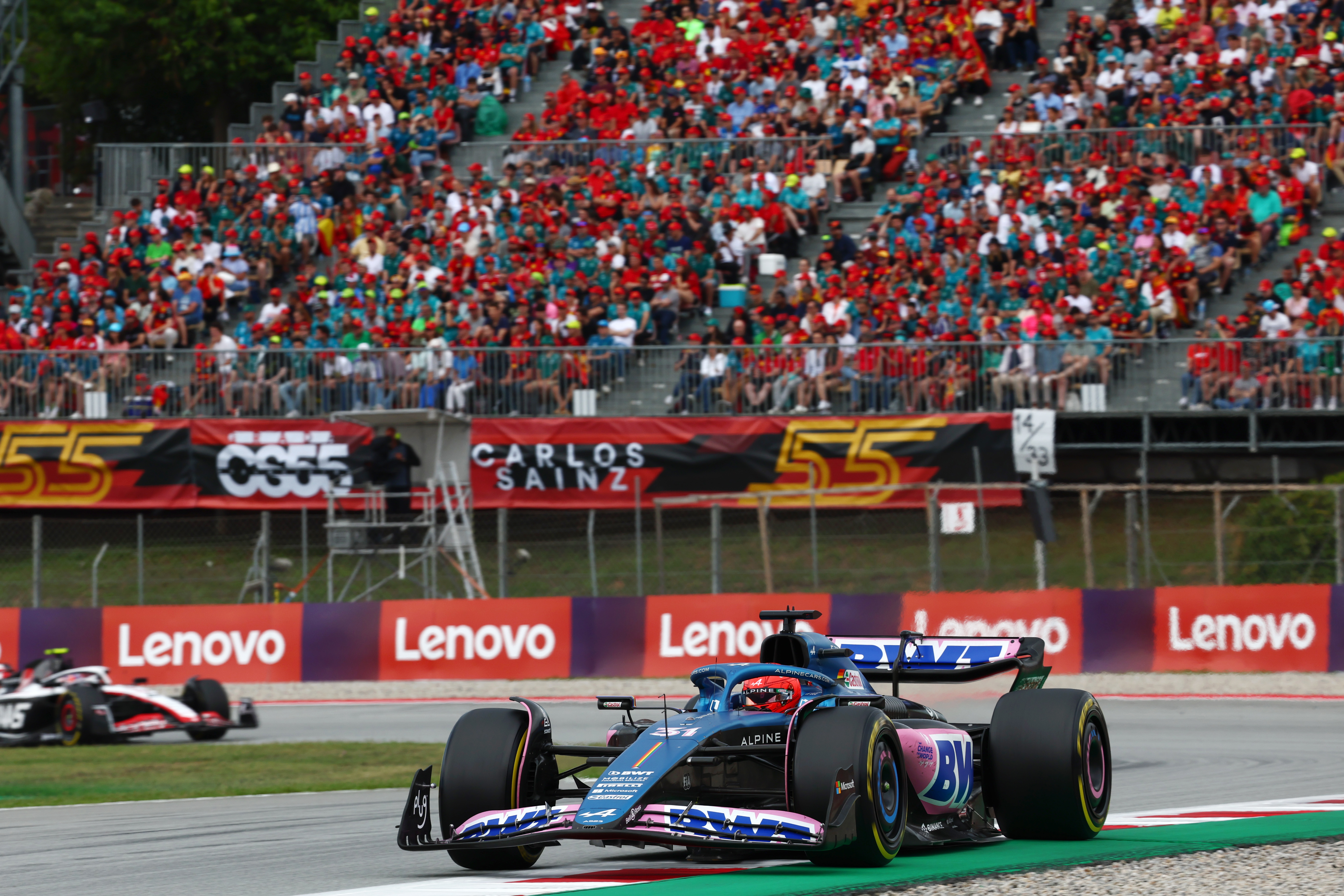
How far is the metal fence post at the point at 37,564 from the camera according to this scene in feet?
77.2

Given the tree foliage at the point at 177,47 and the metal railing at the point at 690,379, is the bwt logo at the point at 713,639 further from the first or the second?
the tree foliage at the point at 177,47

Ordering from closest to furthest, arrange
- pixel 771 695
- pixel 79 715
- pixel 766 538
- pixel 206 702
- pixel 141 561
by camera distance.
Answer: pixel 771 695 < pixel 79 715 < pixel 206 702 < pixel 766 538 < pixel 141 561

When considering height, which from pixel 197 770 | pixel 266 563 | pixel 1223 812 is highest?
pixel 266 563

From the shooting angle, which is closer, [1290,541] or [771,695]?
[771,695]

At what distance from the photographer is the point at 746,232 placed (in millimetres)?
28406

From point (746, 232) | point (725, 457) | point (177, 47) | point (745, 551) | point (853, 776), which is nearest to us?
point (853, 776)

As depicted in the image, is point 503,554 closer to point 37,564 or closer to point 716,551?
point 716,551

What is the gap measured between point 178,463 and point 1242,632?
1502 centimetres

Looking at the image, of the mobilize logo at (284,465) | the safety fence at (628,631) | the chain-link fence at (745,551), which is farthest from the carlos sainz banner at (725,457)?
the safety fence at (628,631)

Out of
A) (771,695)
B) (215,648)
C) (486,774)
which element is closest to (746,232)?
(215,648)

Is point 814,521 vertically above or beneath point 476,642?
above

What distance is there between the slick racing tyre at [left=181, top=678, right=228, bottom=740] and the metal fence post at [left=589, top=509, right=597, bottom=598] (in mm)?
6003

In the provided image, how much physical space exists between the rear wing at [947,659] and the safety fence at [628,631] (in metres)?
9.96

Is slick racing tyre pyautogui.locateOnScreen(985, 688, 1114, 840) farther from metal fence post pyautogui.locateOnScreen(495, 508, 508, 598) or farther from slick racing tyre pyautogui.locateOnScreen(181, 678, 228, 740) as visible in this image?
metal fence post pyautogui.locateOnScreen(495, 508, 508, 598)
